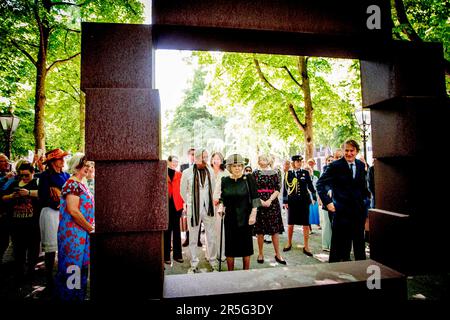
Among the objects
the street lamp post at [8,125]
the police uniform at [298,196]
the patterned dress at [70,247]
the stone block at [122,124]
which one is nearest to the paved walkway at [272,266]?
the patterned dress at [70,247]

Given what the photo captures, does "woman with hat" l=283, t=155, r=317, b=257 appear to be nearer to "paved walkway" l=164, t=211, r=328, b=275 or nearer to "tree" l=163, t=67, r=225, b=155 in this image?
"paved walkway" l=164, t=211, r=328, b=275

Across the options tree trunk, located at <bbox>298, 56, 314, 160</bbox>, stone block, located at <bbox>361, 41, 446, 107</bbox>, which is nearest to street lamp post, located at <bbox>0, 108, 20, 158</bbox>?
tree trunk, located at <bbox>298, 56, 314, 160</bbox>

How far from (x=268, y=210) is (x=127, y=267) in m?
3.69

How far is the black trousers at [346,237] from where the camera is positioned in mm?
3930

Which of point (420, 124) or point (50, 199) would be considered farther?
point (50, 199)

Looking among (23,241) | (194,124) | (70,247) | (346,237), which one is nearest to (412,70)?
(346,237)

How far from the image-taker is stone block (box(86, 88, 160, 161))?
1972 mm

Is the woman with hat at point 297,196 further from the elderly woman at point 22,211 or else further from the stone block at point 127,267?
the elderly woman at point 22,211

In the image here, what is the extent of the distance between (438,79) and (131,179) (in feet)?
10.00

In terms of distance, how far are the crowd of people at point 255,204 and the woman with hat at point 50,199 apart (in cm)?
206

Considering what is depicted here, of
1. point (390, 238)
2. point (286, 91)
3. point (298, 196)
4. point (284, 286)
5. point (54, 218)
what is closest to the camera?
point (284, 286)

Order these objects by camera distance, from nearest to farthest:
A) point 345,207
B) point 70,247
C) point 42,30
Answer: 1. point 70,247
2. point 345,207
3. point 42,30

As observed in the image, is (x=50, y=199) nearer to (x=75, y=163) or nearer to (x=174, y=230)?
(x=75, y=163)

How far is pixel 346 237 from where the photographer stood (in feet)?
13.0
